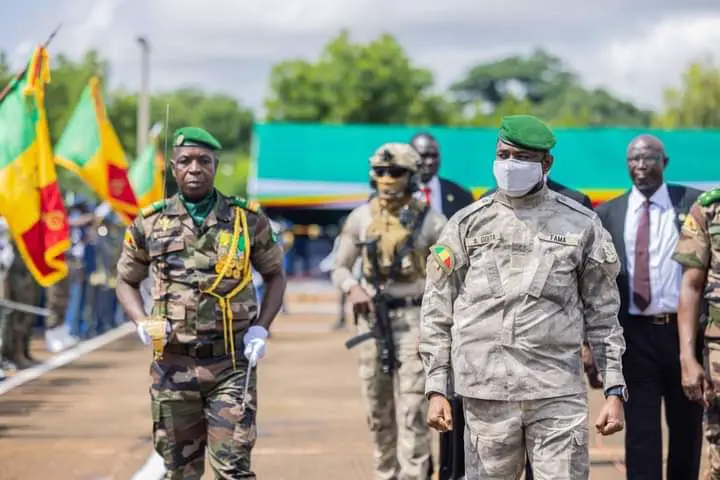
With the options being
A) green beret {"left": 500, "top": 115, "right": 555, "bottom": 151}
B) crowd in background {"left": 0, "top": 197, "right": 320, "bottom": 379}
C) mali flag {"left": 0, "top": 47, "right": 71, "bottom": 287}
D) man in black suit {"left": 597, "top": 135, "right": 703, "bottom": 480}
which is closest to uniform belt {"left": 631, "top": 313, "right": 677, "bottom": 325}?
man in black suit {"left": 597, "top": 135, "right": 703, "bottom": 480}

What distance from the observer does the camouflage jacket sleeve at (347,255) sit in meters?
7.56

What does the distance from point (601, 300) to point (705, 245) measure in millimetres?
1357

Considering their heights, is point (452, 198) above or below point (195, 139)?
below

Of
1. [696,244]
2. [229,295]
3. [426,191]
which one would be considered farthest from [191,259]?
[426,191]

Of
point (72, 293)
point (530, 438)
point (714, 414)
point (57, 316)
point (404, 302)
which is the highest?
point (404, 302)

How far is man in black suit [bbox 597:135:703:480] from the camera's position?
6848mm

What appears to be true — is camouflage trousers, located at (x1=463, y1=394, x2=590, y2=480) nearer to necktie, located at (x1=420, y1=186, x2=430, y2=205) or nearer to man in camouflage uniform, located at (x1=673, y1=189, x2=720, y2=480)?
man in camouflage uniform, located at (x1=673, y1=189, x2=720, y2=480)

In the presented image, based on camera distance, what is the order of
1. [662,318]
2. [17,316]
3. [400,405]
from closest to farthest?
[662,318]
[400,405]
[17,316]

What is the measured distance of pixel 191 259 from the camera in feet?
19.7

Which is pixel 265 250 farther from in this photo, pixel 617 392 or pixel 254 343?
pixel 617 392

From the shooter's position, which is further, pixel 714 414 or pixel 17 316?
pixel 17 316

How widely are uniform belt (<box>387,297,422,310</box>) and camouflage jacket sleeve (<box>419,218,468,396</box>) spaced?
7.37 feet

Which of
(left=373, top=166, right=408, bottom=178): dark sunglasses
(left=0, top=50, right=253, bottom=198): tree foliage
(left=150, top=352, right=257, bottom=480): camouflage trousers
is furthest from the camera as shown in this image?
(left=0, top=50, right=253, bottom=198): tree foliage

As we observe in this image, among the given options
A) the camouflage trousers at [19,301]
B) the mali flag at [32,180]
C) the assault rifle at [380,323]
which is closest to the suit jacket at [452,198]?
the assault rifle at [380,323]
